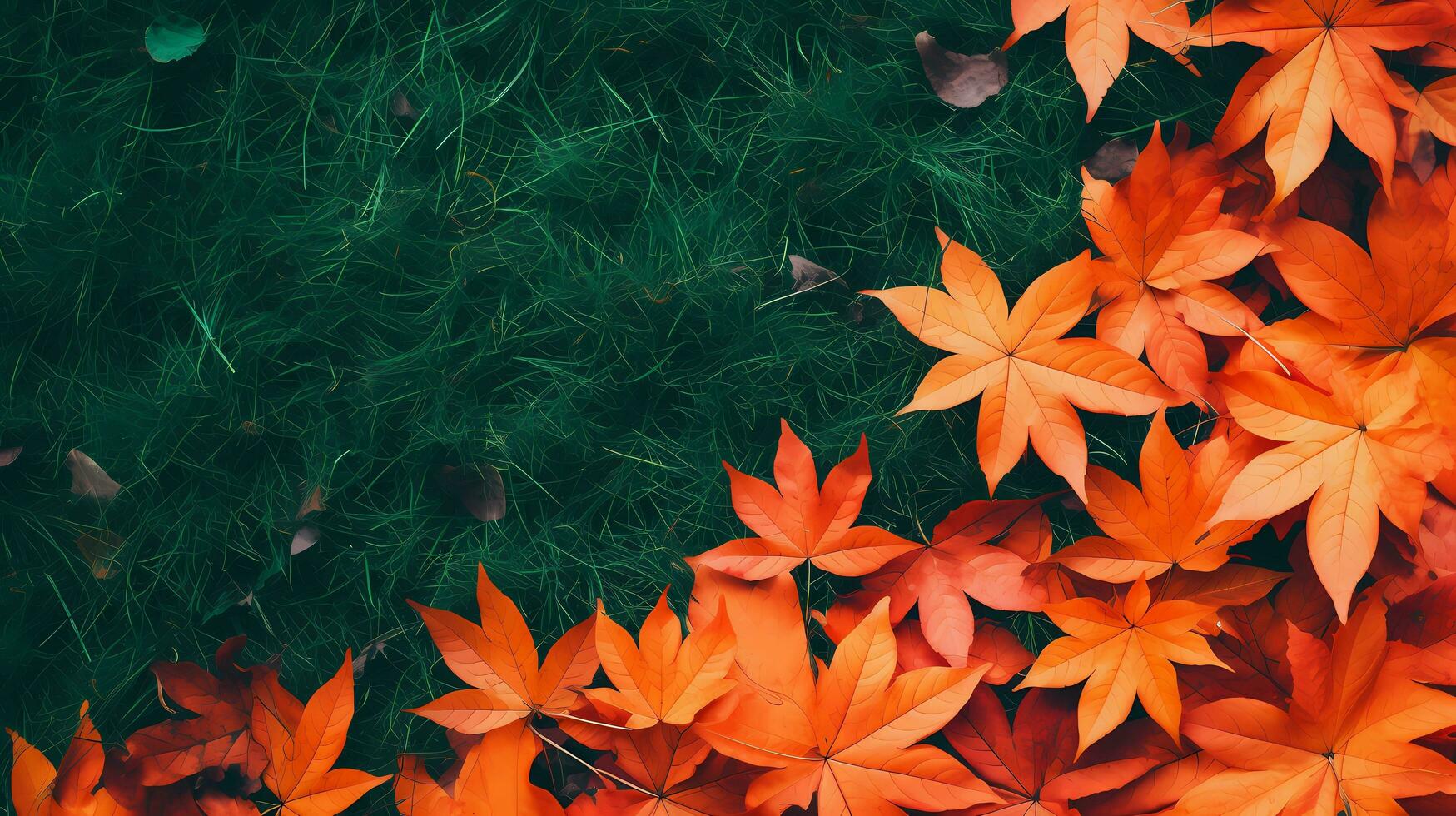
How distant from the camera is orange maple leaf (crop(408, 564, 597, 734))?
3.66 feet

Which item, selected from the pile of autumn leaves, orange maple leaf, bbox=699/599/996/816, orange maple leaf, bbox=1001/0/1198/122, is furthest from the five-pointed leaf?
orange maple leaf, bbox=1001/0/1198/122

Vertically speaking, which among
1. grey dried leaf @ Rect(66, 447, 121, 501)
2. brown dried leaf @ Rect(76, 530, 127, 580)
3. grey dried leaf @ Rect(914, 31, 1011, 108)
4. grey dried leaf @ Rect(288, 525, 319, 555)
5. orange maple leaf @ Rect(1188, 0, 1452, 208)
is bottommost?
brown dried leaf @ Rect(76, 530, 127, 580)

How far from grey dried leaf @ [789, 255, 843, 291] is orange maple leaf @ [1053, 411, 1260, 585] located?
0.46m

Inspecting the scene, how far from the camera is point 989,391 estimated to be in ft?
3.58

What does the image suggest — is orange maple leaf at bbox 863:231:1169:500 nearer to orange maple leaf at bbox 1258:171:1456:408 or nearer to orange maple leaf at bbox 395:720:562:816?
orange maple leaf at bbox 1258:171:1456:408

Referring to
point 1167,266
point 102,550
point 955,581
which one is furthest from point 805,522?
point 102,550

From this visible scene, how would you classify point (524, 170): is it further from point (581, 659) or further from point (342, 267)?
point (581, 659)

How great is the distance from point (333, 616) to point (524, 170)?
742 millimetres

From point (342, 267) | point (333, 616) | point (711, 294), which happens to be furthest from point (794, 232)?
point (333, 616)

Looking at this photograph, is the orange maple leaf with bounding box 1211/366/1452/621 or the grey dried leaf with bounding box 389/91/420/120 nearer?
the orange maple leaf with bounding box 1211/366/1452/621

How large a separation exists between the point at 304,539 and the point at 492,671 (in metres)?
0.38

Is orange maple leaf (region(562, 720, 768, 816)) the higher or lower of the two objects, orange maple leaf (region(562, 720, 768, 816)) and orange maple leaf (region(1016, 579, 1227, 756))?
the lower

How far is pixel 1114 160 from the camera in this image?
124cm

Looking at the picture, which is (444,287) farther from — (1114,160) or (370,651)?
(1114,160)
